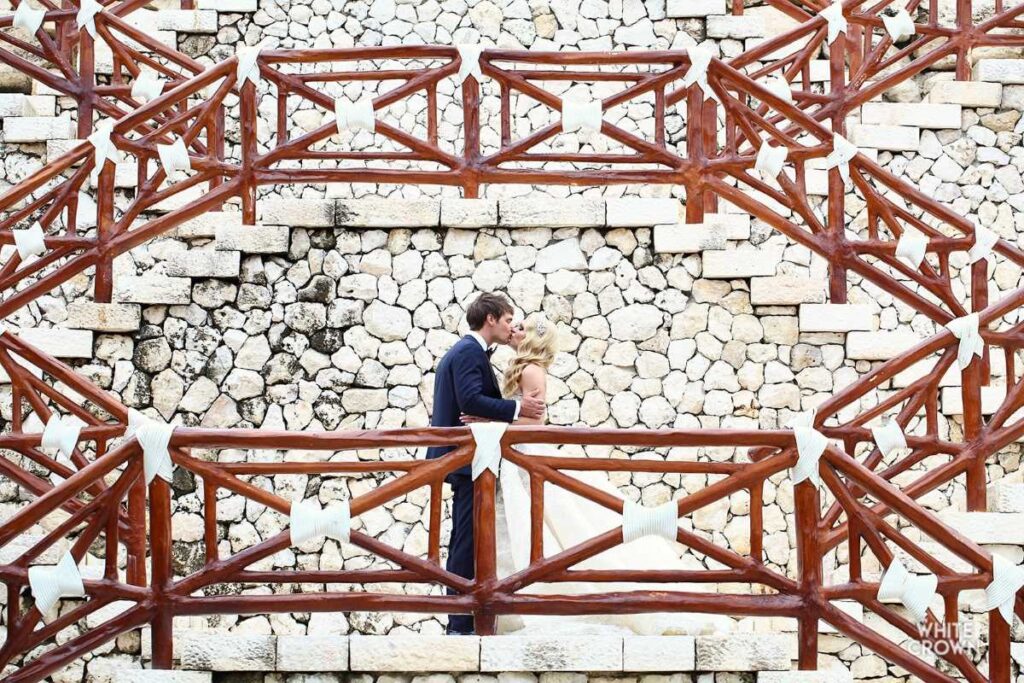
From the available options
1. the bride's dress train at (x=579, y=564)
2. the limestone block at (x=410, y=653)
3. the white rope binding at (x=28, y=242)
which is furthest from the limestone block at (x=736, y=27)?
the limestone block at (x=410, y=653)

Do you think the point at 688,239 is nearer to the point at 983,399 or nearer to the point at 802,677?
the point at 983,399

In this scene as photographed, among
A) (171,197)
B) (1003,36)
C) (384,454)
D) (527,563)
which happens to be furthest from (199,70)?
(1003,36)

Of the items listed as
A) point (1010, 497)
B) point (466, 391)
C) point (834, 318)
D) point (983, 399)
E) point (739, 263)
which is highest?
point (739, 263)

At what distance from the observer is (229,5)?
10.3 metres

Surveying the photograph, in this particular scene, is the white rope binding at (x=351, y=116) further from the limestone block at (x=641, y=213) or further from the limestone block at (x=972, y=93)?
the limestone block at (x=972, y=93)

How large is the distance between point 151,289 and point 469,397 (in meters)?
2.35

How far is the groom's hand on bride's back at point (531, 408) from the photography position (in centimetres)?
663

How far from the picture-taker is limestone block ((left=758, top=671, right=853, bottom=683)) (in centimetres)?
553

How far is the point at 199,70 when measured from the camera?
961 centimetres

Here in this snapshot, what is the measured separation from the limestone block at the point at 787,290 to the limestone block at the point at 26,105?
4.84 metres

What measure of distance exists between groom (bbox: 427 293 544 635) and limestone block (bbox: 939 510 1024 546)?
6.78ft

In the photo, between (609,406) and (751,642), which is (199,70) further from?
(751,642)

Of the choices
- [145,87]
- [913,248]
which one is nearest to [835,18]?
[913,248]

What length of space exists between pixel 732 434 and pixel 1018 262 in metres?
3.23
